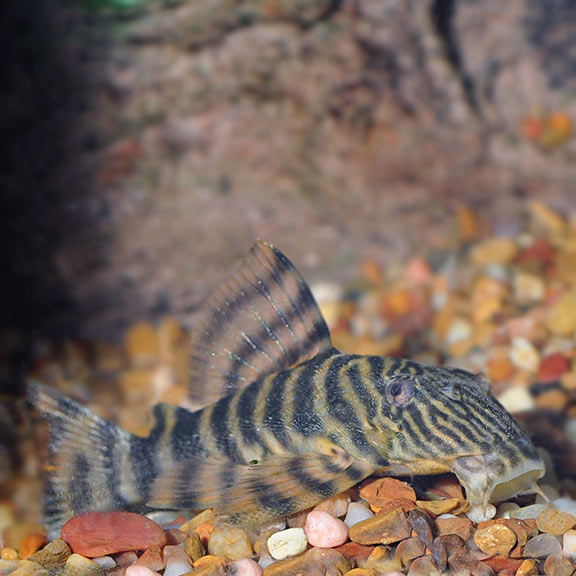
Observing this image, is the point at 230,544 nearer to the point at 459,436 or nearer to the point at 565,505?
the point at 459,436

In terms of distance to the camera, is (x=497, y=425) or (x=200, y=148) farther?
(x=200, y=148)

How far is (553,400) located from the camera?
12.3 ft

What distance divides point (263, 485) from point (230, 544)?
289 mm

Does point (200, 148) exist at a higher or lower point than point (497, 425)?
higher

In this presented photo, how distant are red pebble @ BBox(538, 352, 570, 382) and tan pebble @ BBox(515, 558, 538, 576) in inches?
68.4

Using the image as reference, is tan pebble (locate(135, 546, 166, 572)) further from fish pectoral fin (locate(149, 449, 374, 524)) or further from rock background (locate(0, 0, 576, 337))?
rock background (locate(0, 0, 576, 337))

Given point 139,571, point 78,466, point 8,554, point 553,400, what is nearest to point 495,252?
point 553,400

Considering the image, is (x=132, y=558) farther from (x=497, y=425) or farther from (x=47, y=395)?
(x=497, y=425)

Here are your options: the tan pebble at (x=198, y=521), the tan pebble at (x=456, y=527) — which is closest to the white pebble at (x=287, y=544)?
the tan pebble at (x=198, y=521)

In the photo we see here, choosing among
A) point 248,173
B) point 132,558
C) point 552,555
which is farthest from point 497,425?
point 248,173

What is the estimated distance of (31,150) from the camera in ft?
15.5

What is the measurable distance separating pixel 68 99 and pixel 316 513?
145 inches

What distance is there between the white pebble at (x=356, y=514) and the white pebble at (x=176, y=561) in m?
0.69

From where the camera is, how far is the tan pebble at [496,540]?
8.17 feet
